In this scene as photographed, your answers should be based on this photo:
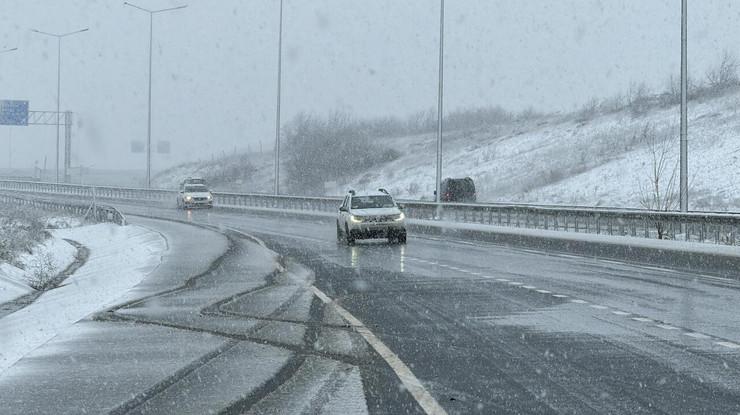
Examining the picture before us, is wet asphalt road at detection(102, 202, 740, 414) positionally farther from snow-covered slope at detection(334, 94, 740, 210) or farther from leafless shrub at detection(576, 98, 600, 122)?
leafless shrub at detection(576, 98, 600, 122)

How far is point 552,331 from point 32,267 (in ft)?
61.7

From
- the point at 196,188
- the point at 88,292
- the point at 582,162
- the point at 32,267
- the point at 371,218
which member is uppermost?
the point at 582,162

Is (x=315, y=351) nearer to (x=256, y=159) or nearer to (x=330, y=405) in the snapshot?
(x=330, y=405)

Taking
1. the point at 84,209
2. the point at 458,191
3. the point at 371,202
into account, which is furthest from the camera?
the point at 458,191

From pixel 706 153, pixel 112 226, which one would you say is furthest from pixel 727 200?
pixel 112 226

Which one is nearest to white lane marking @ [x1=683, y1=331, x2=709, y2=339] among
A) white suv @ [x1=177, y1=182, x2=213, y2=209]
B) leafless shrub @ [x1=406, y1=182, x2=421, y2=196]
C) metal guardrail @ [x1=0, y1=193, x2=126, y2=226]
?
metal guardrail @ [x1=0, y1=193, x2=126, y2=226]

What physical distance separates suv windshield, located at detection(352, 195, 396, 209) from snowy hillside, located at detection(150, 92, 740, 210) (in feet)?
74.4

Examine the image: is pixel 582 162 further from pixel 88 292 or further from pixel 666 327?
pixel 666 327

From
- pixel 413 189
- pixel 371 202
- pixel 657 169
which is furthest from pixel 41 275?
pixel 413 189

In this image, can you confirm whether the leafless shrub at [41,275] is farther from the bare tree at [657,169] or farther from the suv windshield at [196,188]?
the suv windshield at [196,188]

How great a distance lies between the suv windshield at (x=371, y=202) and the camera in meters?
30.7

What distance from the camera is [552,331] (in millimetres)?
11047

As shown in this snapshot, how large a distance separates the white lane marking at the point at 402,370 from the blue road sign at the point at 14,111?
234ft

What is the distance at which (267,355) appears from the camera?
9.30 m
